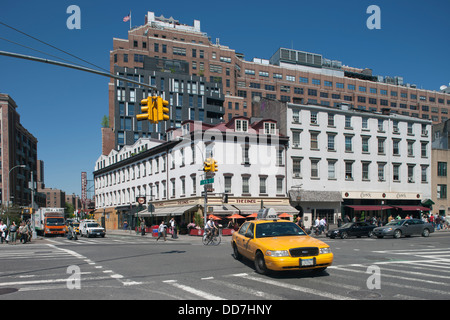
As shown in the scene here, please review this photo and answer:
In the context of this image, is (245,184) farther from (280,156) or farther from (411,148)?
(411,148)

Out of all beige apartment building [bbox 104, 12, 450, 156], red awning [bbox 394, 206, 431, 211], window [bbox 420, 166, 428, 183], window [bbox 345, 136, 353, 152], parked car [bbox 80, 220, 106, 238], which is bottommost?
parked car [bbox 80, 220, 106, 238]

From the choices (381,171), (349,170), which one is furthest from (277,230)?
(381,171)

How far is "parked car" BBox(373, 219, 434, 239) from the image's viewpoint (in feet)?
94.3

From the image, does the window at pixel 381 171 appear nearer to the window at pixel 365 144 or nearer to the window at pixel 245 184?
the window at pixel 365 144

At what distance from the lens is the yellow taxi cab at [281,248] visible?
1022 centimetres

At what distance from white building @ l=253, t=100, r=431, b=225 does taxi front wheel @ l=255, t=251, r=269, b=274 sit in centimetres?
3057

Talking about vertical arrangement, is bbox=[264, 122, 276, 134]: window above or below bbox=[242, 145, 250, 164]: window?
above

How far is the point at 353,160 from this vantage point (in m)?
46.3

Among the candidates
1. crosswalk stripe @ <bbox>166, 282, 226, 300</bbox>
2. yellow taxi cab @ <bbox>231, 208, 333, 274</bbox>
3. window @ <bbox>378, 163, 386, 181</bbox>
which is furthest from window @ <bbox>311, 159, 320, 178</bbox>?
crosswalk stripe @ <bbox>166, 282, 226, 300</bbox>

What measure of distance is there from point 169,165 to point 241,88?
197ft

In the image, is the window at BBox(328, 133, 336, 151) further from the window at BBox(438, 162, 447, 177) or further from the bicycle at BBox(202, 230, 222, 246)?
the bicycle at BBox(202, 230, 222, 246)

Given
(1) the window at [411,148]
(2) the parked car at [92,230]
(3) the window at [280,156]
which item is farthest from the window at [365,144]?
(2) the parked car at [92,230]

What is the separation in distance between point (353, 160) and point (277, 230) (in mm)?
36902
